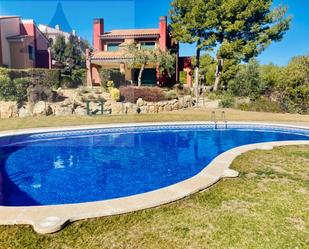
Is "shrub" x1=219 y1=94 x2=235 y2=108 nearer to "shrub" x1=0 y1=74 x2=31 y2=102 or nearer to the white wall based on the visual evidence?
"shrub" x1=0 y1=74 x2=31 y2=102

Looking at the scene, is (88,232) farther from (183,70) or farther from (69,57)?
(69,57)

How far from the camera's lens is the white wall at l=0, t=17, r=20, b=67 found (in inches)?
1060

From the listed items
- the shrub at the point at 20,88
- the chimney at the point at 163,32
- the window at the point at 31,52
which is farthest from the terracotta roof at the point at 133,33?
the shrub at the point at 20,88

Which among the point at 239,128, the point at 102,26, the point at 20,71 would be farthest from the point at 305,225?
the point at 102,26

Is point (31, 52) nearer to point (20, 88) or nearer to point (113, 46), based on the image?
point (113, 46)

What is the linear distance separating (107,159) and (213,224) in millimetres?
6199

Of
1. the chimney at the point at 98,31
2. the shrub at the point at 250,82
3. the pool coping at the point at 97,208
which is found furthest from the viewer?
the chimney at the point at 98,31

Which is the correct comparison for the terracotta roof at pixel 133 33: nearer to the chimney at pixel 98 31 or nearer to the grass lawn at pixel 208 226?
the chimney at pixel 98 31

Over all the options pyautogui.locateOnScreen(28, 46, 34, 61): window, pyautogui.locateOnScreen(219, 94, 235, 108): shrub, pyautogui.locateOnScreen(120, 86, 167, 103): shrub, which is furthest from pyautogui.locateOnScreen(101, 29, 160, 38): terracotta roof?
pyautogui.locateOnScreen(219, 94, 235, 108): shrub

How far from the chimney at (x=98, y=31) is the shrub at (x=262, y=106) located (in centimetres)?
2036

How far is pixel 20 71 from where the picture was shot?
75.2 ft

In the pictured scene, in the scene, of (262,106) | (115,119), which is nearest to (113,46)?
(115,119)

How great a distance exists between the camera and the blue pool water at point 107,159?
23.2 ft

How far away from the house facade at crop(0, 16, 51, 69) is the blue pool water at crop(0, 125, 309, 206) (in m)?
17.8
